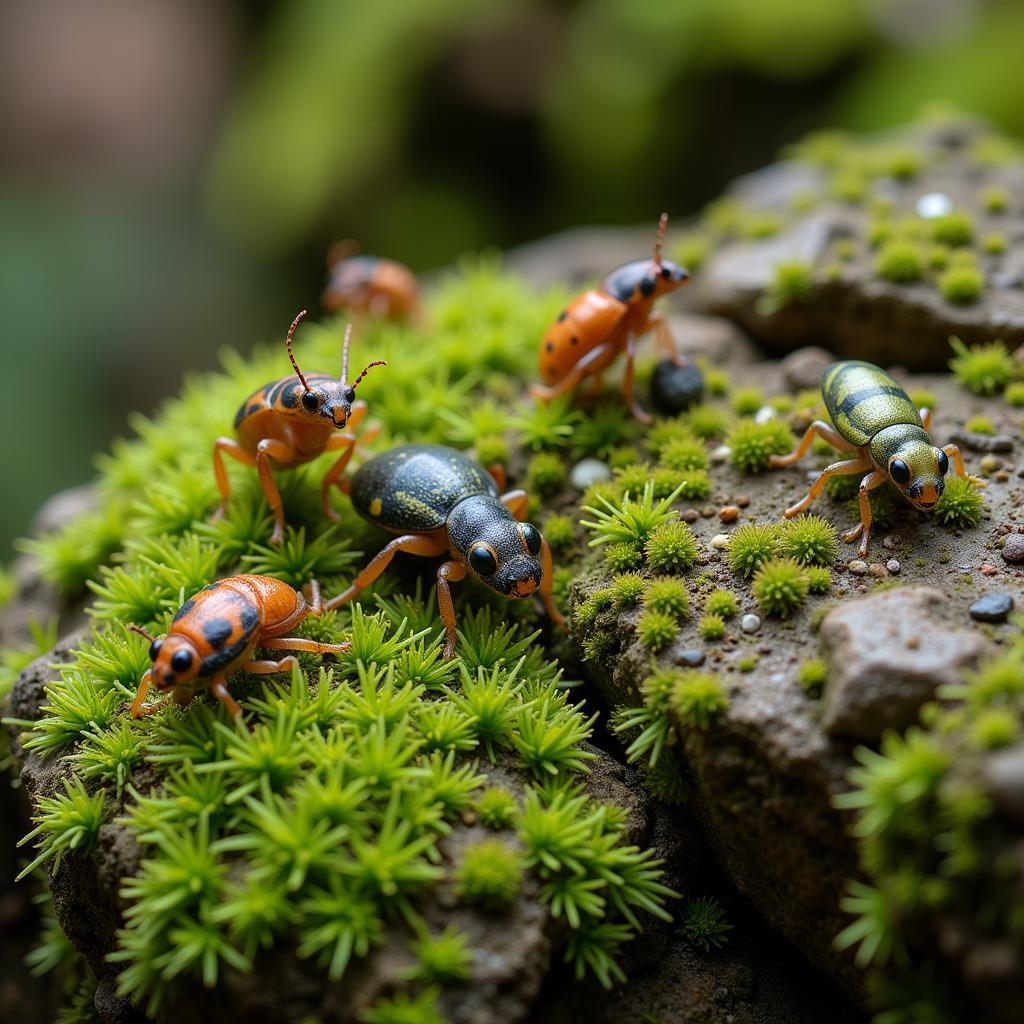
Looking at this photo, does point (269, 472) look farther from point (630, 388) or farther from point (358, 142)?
point (358, 142)

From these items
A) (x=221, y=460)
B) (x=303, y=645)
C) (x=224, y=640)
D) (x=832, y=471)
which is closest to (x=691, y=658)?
(x=832, y=471)

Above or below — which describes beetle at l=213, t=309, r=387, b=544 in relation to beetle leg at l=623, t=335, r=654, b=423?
above

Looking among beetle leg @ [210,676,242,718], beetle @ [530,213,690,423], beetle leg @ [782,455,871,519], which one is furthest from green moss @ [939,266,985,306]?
beetle leg @ [210,676,242,718]

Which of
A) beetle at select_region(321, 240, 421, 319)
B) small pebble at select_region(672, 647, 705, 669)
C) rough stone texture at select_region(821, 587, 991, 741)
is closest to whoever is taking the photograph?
rough stone texture at select_region(821, 587, 991, 741)

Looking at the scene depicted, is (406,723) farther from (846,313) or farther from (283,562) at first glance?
(846,313)

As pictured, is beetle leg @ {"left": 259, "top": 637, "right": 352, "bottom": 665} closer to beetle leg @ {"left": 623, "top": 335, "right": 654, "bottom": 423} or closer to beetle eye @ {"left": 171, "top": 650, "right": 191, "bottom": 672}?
beetle eye @ {"left": 171, "top": 650, "right": 191, "bottom": 672}

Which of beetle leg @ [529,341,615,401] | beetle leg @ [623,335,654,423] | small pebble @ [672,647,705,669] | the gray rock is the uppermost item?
beetle leg @ [529,341,615,401]
